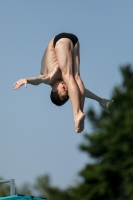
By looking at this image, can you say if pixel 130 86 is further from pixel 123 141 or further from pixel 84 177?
pixel 84 177

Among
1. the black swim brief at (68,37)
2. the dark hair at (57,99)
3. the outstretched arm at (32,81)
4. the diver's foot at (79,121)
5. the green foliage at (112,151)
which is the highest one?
the green foliage at (112,151)

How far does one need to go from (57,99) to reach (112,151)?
1245 inches

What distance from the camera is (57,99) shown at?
12258 millimetres

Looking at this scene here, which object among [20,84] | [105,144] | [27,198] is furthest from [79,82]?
[105,144]

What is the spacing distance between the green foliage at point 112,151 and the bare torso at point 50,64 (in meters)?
27.5

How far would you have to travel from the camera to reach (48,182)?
136 ft

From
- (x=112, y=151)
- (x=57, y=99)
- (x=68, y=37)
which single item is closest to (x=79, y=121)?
(x=57, y=99)

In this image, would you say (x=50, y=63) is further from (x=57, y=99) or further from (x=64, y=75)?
(x=57, y=99)

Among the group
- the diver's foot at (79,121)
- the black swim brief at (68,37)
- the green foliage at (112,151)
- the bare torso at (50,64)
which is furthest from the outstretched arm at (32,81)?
the green foliage at (112,151)

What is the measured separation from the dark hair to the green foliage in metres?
27.9

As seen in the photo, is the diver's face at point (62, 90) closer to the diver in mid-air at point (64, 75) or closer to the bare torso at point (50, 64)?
the diver in mid-air at point (64, 75)

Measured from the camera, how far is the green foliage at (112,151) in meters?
42.0

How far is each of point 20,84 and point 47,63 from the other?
114 centimetres

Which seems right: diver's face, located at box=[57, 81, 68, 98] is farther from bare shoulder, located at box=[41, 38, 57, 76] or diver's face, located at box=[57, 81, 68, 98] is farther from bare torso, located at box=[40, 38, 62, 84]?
bare shoulder, located at box=[41, 38, 57, 76]
